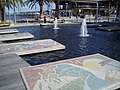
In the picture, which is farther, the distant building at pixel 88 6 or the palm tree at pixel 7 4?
the distant building at pixel 88 6

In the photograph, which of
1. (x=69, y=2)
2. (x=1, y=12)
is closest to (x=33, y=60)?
(x=1, y=12)

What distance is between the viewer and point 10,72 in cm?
802

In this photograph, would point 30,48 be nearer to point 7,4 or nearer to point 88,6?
point 7,4

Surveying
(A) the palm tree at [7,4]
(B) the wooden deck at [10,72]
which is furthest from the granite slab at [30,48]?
(A) the palm tree at [7,4]

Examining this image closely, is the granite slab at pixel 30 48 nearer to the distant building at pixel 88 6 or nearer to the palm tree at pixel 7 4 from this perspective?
the palm tree at pixel 7 4

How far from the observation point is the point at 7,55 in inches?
429

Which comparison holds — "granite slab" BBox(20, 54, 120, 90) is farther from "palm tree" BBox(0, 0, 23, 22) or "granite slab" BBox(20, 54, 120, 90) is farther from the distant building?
the distant building

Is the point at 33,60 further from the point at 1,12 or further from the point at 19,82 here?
the point at 1,12

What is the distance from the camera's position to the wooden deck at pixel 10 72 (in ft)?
21.9

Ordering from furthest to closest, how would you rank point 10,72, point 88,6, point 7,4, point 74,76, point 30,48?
point 88,6 < point 7,4 < point 30,48 < point 10,72 < point 74,76

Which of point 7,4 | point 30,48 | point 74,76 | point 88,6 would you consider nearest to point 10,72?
point 74,76

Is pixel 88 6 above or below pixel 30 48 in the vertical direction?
above

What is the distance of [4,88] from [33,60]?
4416mm

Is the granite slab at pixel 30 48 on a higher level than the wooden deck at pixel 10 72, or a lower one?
higher
